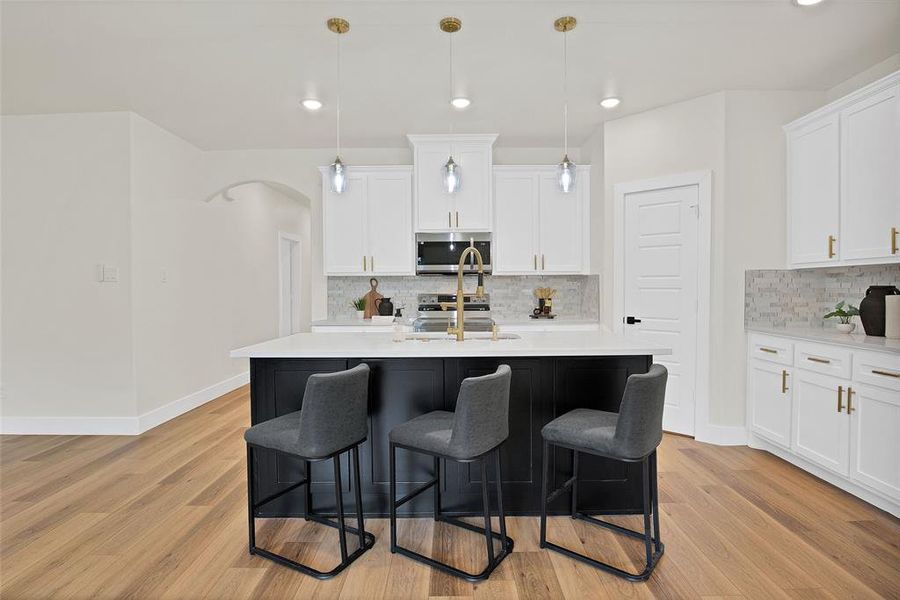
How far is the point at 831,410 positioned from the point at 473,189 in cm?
333

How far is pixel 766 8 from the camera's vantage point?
8.99 ft

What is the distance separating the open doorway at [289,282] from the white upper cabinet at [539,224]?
371 centimetres

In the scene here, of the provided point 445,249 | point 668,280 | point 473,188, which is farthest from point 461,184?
point 668,280

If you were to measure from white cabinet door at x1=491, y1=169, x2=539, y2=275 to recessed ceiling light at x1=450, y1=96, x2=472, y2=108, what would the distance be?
1045 millimetres

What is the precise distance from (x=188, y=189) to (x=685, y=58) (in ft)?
15.4

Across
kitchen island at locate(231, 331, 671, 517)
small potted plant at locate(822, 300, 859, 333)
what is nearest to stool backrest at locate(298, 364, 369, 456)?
kitchen island at locate(231, 331, 671, 517)


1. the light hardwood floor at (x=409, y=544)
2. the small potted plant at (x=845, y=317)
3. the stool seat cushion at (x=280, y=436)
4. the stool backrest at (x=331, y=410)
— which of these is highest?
the small potted plant at (x=845, y=317)

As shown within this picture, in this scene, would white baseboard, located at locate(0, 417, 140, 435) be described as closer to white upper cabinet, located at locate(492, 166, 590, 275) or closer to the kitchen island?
the kitchen island

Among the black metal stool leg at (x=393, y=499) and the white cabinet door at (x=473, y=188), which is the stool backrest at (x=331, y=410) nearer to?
the black metal stool leg at (x=393, y=499)

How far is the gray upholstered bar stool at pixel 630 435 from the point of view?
2061 mm

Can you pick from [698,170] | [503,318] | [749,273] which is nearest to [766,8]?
[698,170]

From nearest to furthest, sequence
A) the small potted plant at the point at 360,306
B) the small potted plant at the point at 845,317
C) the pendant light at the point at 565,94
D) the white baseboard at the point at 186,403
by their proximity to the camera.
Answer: the pendant light at the point at 565,94, the small potted plant at the point at 845,317, the white baseboard at the point at 186,403, the small potted plant at the point at 360,306

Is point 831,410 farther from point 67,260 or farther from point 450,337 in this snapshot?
point 67,260

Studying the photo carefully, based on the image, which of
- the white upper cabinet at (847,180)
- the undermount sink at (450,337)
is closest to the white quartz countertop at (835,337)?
the white upper cabinet at (847,180)
